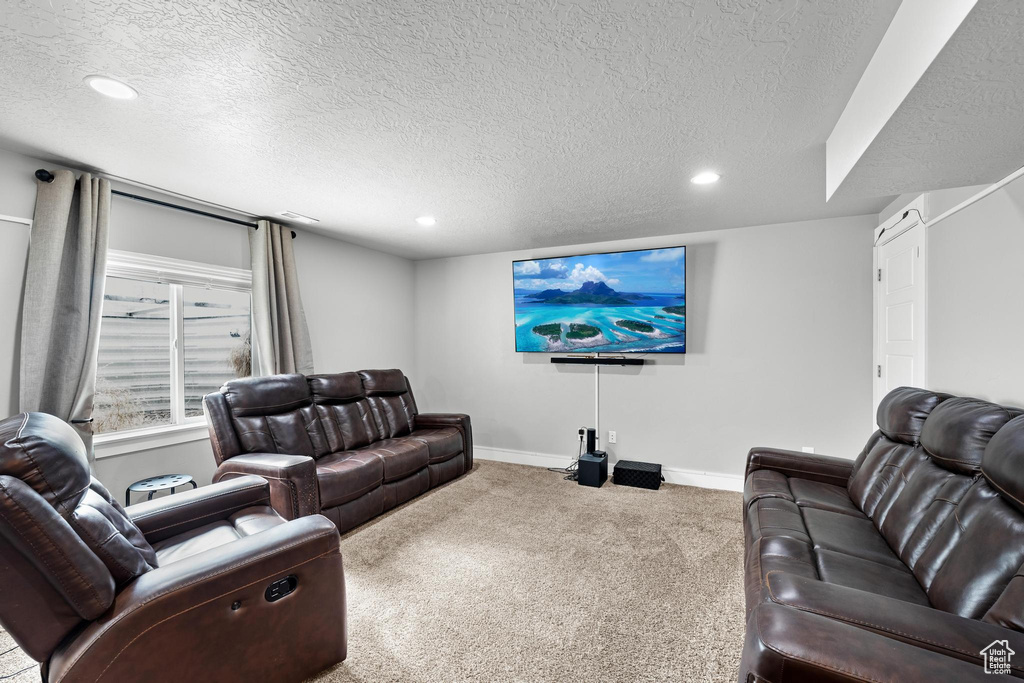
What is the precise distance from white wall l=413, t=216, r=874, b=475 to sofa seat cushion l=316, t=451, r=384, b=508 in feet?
6.46

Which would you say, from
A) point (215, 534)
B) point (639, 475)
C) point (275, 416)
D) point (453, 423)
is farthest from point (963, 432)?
point (275, 416)

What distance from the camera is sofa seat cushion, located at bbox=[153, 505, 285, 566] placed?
177cm

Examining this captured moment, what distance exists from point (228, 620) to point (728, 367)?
3.88 m

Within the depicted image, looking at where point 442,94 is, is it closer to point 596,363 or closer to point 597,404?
point 596,363

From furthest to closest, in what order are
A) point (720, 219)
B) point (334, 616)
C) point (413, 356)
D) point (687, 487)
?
point (413, 356) → point (687, 487) → point (720, 219) → point (334, 616)

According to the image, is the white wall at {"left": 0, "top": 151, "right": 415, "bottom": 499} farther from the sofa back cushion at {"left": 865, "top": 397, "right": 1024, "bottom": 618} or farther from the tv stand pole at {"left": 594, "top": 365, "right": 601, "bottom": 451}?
the sofa back cushion at {"left": 865, "top": 397, "right": 1024, "bottom": 618}

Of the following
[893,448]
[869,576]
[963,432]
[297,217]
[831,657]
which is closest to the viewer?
[831,657]

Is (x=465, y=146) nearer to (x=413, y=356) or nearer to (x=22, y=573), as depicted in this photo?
(x=22, y=573)

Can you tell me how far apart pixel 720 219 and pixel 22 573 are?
4.23 meters

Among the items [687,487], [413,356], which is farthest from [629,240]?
[413,356]

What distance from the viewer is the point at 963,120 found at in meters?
1.46

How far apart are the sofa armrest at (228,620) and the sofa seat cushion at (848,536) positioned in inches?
75.7

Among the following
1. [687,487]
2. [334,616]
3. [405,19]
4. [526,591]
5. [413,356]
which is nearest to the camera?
[405,19]

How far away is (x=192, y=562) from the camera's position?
1.40 m
